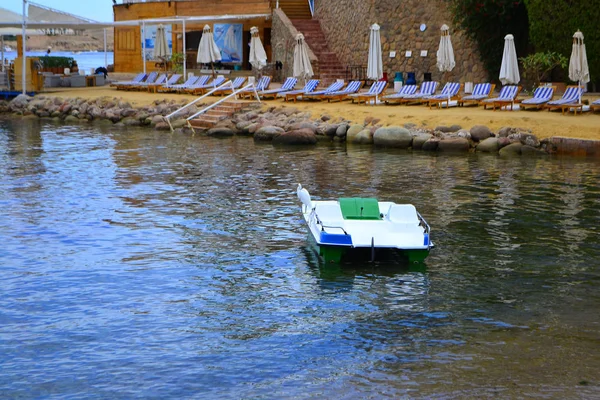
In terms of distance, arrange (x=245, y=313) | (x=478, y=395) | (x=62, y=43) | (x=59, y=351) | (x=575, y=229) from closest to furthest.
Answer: (x=478, y=395) < (x=59, y=351) < (x=245, y=313) < (x=575, y=229) < (x=62, y=43)

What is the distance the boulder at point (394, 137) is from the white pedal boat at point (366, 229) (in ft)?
37.2

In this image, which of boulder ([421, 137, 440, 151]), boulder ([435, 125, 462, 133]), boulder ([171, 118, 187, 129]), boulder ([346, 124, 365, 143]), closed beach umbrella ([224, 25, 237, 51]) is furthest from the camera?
closed beach umbrella ([224, 25, 237, 51])

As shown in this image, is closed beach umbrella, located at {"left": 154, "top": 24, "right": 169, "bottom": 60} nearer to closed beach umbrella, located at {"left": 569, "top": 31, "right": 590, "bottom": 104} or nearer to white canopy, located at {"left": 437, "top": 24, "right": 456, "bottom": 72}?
white canopy, located at {"left": 437, "top": 24, "right": 456, "bottom": 72}

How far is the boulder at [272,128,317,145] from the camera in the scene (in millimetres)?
25016

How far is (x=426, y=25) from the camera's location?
32.3 m

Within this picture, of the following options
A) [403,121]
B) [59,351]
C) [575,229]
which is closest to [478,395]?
[59,351]

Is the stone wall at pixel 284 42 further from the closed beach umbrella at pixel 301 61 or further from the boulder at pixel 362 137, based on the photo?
the boulder at pixel 362 137

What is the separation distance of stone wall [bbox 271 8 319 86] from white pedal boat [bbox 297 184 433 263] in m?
24.2

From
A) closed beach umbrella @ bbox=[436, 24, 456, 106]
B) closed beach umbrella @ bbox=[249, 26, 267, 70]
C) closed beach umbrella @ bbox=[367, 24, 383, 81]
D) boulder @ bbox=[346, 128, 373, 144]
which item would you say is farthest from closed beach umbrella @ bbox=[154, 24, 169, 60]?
boulder @ bbox=[346, 128, 373, 144]

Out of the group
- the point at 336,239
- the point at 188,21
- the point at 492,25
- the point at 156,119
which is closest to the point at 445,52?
the point at 492,25

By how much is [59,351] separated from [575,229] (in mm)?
8475

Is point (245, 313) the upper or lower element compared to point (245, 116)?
lower

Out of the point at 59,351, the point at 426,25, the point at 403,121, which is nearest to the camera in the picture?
the point at 59,351

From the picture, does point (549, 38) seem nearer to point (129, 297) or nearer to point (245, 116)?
point (245, 116)
